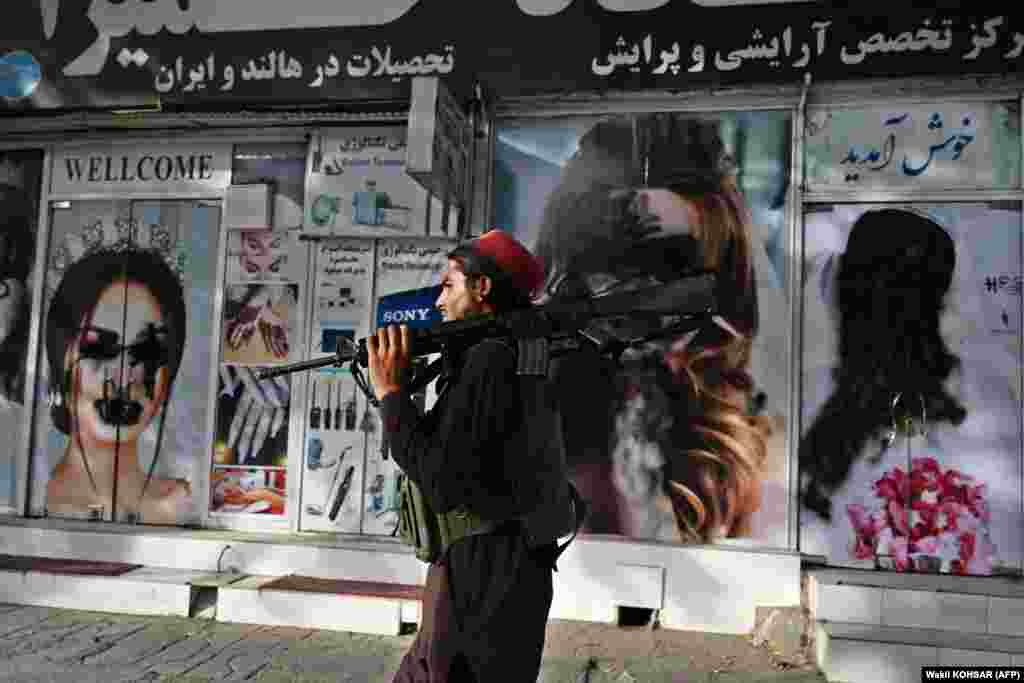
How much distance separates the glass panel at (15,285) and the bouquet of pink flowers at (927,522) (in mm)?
6074

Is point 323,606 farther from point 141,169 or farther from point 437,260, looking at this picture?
point 141,169

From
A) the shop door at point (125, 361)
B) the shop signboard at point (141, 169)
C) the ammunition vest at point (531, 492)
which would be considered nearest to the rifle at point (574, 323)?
the ammunition vest at point (531, 492)

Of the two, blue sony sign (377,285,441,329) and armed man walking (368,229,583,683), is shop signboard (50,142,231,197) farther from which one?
armed man walking (368,229,583,683)

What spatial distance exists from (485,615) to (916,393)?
417cm

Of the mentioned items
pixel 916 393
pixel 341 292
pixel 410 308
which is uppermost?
pixel 341 292

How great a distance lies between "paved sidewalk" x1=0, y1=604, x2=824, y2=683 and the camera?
437cm

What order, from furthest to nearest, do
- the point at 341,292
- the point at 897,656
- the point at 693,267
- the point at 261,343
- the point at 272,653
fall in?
the point at 261,343 → the point at 341,292 → the point at 693,267 → the point at 272,653 → the point at 897,656

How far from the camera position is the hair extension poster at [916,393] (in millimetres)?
5238

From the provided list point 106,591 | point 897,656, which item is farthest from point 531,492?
point 106,591

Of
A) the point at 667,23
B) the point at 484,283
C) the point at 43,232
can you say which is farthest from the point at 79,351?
the point at 484,283

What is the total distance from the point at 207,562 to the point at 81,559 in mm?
938

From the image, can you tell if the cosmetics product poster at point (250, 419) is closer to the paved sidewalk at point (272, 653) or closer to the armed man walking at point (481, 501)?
the paved sidewalk at point (272, 653)

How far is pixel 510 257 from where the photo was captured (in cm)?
228

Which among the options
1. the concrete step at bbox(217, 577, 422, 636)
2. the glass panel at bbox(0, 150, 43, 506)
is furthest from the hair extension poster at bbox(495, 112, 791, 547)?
the glass panel at bbox(0, 150, 43, 506)
